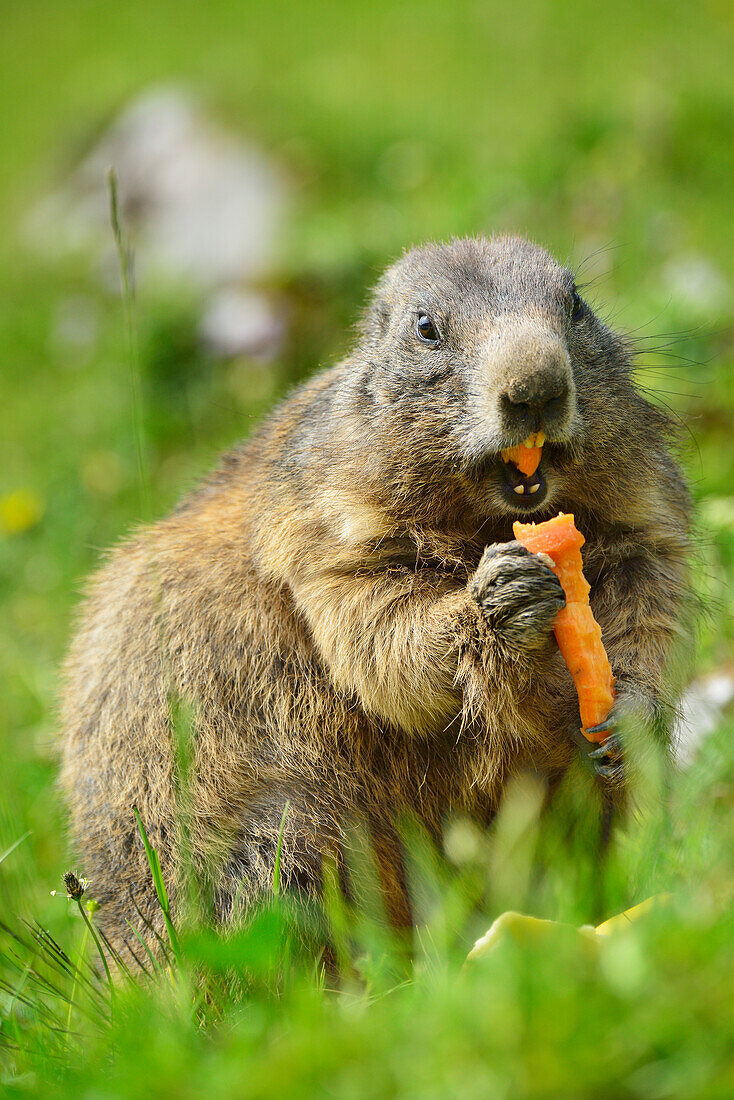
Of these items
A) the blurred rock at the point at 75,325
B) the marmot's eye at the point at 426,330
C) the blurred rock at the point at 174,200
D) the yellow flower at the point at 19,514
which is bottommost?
the yellow flower at the point at 19,514

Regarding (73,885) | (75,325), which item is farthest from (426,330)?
(75,325)

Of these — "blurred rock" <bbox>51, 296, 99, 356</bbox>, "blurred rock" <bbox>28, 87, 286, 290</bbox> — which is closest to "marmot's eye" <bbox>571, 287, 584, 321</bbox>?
Result: "blurred rock" <bbox>28, 87, 286, 290</bbox>

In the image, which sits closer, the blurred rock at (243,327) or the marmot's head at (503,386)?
the marmot's head at (503,386)

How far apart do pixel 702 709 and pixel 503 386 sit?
2199 millimetres

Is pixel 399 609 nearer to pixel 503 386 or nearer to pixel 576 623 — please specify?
pixel 576 623

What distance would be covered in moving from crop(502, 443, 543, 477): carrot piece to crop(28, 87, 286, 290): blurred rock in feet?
23.0

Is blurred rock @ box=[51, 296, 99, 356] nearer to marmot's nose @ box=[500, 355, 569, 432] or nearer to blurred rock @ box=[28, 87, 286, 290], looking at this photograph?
blurred rock @ box=[28, 87, 286, 290]

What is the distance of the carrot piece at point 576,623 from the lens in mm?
3361

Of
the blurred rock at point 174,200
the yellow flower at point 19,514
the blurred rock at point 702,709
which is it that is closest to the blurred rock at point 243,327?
the blurred rock at point 174,200

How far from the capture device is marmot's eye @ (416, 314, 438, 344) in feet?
12.3

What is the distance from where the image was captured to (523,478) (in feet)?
11.2

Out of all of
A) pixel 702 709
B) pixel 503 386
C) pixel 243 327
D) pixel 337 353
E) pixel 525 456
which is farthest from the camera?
pixel 243 327

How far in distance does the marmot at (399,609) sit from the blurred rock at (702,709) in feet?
2.74

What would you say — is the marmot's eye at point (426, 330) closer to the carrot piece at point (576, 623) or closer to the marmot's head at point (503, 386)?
the marmot's head at point (503, 386)
